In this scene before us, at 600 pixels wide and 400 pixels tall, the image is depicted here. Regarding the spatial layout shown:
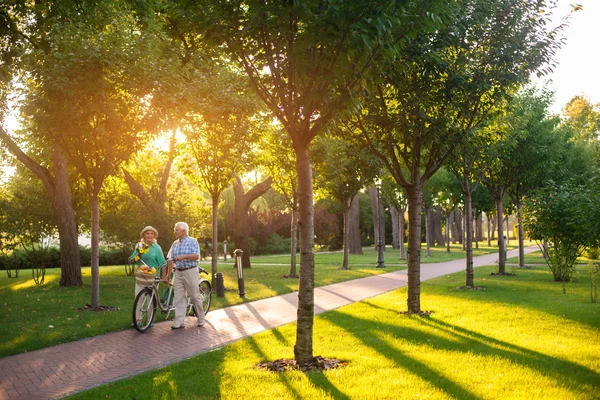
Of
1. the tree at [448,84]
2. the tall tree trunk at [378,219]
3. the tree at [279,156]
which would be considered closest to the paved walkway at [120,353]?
the tree at [448,84]

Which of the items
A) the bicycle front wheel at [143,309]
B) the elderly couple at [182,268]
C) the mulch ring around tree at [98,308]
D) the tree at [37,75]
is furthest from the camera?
the mulch ring around tree at [98,308]

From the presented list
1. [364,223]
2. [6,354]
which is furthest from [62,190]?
[364,223]

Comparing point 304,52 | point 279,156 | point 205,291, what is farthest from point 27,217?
point 304,52

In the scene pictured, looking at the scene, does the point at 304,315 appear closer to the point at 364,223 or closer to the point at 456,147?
the point at 456,147

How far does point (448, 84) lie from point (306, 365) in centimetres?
666

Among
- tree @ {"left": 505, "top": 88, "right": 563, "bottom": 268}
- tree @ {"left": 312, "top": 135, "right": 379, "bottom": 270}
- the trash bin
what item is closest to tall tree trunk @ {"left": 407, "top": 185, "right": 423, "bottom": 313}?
the trash bin

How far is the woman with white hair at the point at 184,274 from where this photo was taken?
34.2 feet

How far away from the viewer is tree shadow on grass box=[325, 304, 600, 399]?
246 inches

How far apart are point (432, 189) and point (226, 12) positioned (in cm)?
3126

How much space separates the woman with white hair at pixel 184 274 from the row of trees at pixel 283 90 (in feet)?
8.43

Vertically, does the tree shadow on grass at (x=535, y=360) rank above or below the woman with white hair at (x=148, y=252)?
below

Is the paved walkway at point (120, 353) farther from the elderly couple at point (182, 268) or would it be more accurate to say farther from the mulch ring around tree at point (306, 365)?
the mulch ring around tree at point (306, 365)

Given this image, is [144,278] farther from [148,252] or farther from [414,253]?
[414,253]

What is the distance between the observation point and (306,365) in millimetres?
7090
